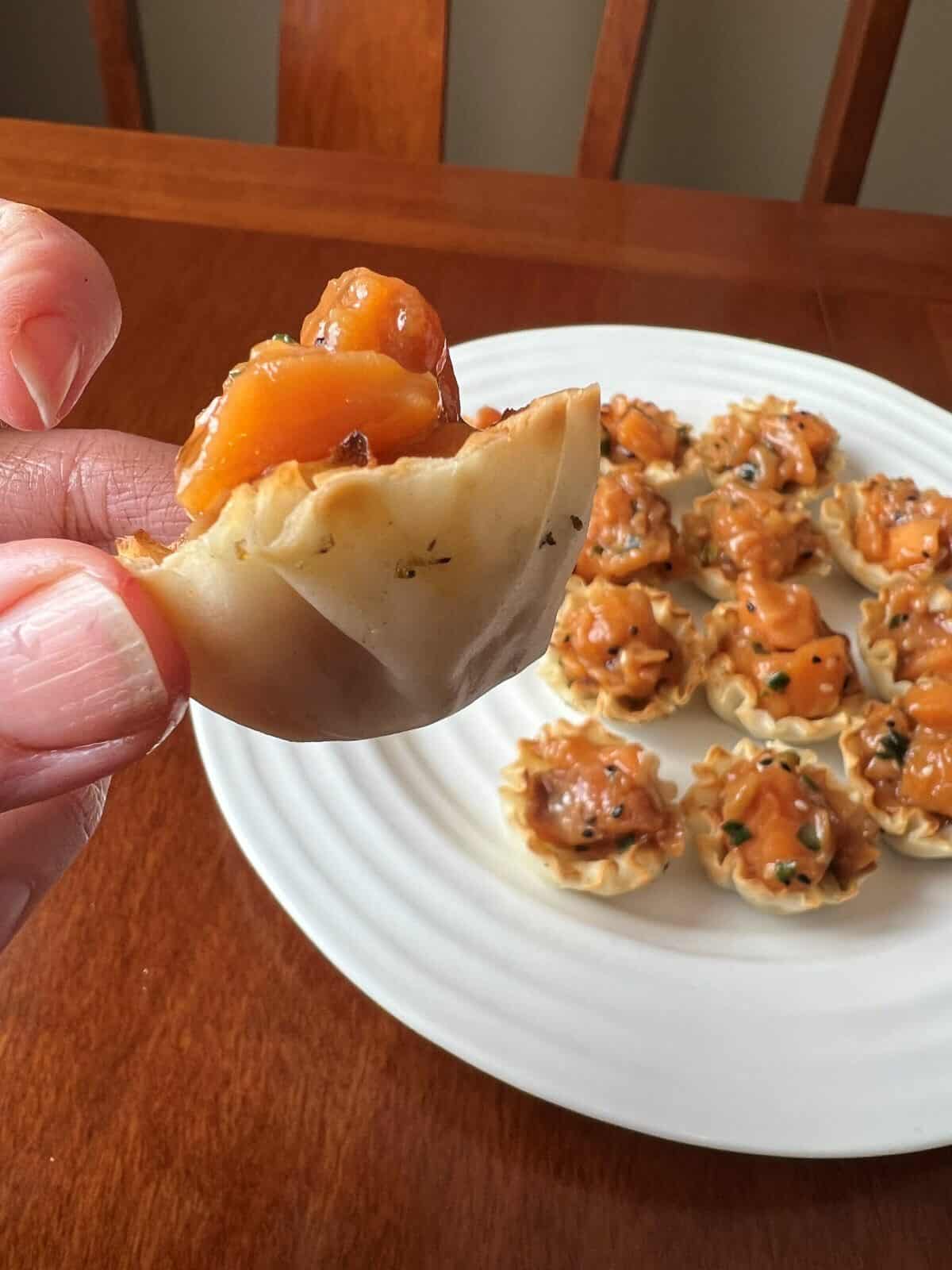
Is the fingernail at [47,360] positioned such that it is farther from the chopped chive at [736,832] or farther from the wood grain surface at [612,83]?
the wood grain surface at [612,83]

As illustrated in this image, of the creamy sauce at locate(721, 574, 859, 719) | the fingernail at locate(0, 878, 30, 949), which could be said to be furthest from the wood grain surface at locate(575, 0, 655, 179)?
the fingernail at locate(0, 878, 30, 949)

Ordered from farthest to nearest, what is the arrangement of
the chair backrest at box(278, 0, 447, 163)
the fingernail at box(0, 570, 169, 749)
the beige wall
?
the beige wall < the chair backrest at box(278, 0, 447, 163) < the fingernail at box(0, 570, 169, 749)

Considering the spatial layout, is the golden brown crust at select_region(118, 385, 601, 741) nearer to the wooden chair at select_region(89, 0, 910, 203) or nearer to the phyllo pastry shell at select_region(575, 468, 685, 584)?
the phyllo pastry shell at select_region(575, 468, 685, 584)

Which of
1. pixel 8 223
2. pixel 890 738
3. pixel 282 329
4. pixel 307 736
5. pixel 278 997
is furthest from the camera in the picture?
pixel 282 329

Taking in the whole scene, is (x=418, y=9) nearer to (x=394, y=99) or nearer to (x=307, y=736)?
(x=394, y=99)

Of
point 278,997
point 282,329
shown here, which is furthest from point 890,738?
point 282,329

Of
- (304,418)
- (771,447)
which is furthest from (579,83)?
(304,418)
